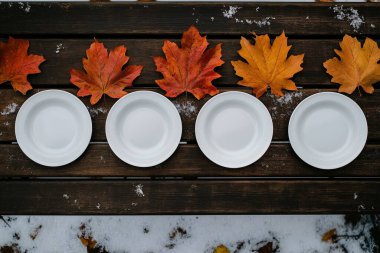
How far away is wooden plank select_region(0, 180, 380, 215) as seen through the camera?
1241 millimetres

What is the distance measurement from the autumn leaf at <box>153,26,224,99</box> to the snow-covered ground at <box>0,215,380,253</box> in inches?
29.1

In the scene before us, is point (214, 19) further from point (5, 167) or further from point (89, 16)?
point (5, 167)

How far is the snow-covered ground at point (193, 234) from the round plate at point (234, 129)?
0.58 m

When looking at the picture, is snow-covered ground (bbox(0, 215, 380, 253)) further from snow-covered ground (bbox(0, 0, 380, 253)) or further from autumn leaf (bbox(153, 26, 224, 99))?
autumn leaf (bbox(153, 26, 224, 99))

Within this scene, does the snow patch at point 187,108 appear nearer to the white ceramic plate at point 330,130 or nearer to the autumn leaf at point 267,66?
the autumn leaf at point 267,66

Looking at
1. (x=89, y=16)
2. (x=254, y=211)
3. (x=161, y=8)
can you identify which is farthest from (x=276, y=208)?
(x=89, y=16)

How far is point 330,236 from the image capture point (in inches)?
67.2

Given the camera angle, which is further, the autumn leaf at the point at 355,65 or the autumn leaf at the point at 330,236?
the autumn leaf at the point at 330,236

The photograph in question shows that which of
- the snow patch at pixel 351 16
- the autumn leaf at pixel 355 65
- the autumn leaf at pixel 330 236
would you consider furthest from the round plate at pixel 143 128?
the autumn leaf at pixel 330 236

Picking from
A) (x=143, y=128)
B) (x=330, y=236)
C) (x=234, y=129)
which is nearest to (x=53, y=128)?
(x=143, y=128)

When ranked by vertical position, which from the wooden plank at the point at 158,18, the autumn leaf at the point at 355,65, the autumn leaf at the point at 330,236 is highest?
the wooden plank at the point at 158,18

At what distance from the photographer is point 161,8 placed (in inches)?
50.6

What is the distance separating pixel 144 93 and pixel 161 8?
0.32 metres

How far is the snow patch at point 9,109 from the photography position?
49.6 inches
